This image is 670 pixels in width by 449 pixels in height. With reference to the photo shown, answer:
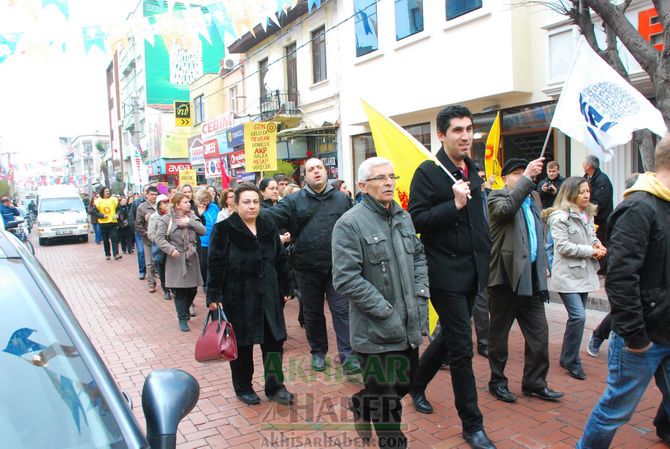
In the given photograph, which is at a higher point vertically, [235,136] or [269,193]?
[235,136]

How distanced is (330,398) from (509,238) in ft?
6.68

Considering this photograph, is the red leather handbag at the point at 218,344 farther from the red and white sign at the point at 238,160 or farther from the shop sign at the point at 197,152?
the shop sign at the point at 197,152

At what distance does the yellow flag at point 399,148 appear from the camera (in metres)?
4.36

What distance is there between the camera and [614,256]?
9.48 feet

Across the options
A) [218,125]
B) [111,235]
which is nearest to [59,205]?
[218,125]

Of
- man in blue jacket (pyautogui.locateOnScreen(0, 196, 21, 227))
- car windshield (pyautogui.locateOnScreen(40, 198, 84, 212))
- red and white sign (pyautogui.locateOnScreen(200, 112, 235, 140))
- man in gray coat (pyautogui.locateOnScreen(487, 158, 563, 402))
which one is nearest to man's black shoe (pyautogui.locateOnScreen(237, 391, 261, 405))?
man in gray coat (pyautogui.locateOnScreen(487, 158, 563, 402))

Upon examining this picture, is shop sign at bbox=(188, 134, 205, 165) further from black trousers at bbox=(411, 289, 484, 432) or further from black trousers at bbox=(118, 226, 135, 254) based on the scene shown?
black trousers at bbox=(411, 289, 484, 432)

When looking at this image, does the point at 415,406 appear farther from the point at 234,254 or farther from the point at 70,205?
the point at 70,205

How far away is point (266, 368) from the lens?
15.5ft

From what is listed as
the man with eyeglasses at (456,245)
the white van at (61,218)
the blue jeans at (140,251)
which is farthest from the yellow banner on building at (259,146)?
the white van at (61,218)

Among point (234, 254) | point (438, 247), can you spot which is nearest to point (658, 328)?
point (438, 247)

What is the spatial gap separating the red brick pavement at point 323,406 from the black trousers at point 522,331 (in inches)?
8.1

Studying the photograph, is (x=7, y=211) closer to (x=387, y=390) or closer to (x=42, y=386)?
(x=387, y=390)

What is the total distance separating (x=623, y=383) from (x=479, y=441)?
3.33 feet
